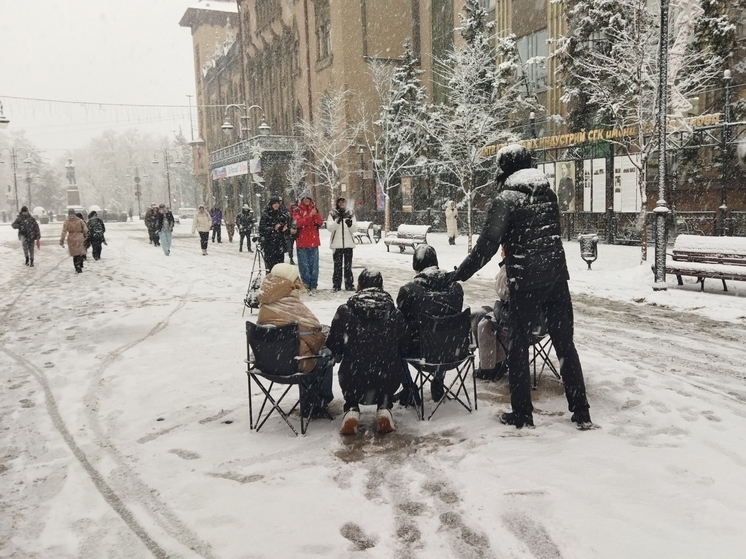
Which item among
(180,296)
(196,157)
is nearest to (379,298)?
(180,296)

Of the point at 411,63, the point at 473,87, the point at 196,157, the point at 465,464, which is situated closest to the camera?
the point at 465,464

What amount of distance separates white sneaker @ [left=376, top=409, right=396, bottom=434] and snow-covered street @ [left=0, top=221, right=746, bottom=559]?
11cm

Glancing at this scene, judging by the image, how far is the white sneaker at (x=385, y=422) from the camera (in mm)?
4883

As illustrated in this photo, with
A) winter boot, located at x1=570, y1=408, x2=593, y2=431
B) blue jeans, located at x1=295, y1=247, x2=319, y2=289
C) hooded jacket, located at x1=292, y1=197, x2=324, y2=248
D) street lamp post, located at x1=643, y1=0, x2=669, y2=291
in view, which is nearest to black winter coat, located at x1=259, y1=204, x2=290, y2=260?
hooded jacket, located at x1=292, y1=197, x2=324, y2=248

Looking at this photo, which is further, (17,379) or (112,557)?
(17,379)

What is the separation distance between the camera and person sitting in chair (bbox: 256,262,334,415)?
16.4 ft

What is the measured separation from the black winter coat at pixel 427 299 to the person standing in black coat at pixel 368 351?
0.73 ft

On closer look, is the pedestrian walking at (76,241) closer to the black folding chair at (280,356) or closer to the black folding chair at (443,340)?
the black folding chair at (280,356)

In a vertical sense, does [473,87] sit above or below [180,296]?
above

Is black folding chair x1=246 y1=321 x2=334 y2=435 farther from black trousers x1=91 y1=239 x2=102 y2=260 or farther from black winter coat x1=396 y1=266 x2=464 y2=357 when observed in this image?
black trousers x1=91 y1=239 x2=102 y2=260

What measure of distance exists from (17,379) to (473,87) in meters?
20.3

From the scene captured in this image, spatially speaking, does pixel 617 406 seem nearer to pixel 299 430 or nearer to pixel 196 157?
pixel 299 430

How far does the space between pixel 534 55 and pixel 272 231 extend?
21.8 m

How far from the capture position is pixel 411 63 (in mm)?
32500
